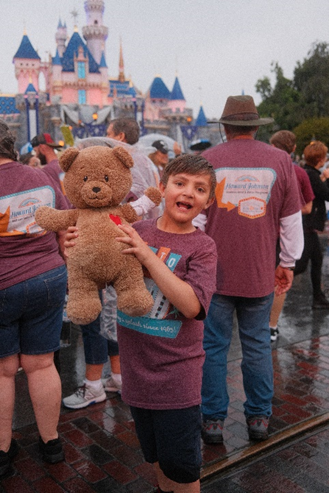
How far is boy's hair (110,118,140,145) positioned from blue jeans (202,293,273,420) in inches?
53.4

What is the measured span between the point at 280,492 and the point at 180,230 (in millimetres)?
1541

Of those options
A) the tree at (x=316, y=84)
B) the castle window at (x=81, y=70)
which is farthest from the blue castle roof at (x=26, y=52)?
the tree at (x=316, y=84)

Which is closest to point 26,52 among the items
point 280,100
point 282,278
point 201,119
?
point 201,119

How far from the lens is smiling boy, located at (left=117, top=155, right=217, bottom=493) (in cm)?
191

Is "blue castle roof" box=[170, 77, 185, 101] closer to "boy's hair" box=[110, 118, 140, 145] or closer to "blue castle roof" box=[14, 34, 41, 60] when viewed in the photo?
"blue castle roof" box=[14, 34, 41, 60]

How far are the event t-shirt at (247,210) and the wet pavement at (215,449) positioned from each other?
37.3 inches

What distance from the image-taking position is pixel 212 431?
2957 millimetres

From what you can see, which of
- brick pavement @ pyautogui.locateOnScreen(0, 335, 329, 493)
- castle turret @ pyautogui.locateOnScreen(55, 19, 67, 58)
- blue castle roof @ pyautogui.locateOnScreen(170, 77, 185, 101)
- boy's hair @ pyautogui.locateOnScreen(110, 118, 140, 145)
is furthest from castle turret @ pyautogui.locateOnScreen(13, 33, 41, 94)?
brick pavement @ pyautogui.locateOnScreen(0, 335, 329, 493)

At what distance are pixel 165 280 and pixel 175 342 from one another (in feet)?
0.99

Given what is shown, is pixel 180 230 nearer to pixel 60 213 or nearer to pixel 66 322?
pixel 60 213

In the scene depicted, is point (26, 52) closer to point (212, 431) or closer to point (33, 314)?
point (33, 314)

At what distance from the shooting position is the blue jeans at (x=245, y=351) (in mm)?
2977

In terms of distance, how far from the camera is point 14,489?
251cm

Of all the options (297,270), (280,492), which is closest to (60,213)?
(280,492)
